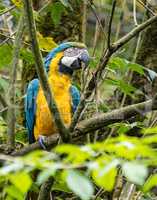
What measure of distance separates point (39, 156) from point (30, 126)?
2.42 m

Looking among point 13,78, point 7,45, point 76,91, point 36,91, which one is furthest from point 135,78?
point 13,78

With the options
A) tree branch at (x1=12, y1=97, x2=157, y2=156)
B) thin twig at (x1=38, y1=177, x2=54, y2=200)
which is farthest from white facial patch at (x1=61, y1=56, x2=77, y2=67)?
tree branch at (x1=12, y1=97, x2=157, y2=156)

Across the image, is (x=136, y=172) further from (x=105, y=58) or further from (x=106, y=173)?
(x=105, y=58)

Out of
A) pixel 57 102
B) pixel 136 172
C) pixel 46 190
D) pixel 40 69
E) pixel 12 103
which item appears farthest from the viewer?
pixel 57 102

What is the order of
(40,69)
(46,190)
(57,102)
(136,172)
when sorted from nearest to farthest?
(136,172), (40,69), (46,190), (57,102)

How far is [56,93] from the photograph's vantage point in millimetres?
3635

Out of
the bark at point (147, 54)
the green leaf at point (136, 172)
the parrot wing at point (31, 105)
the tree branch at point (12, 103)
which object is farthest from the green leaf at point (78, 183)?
the bark at point (147, 54)

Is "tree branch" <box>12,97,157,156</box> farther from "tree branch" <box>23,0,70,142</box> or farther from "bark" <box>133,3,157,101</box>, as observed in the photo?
"bark" <box>133,3,157,101</box>

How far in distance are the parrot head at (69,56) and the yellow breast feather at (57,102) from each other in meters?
0.04

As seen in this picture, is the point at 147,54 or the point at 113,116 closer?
the point at 113,116

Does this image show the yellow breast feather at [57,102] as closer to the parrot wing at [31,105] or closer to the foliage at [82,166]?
the parrot wing at [31,105]

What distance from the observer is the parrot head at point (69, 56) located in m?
3.55

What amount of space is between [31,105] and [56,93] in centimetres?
20

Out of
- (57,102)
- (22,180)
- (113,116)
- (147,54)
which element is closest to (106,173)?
(22,180)
